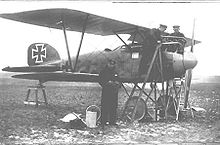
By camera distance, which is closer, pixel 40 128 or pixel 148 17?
pixel 40 128

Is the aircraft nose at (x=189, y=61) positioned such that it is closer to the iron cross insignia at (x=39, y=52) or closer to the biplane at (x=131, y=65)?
the biplane at (x=131, y=65)

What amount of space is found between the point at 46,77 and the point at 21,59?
Answer: 697 mm

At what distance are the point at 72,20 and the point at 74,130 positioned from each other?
232 centimetres

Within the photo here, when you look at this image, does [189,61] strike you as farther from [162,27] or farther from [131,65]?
[131,65]

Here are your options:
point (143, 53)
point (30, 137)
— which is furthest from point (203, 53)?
point (30, 137)

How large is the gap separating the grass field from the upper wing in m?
1.33

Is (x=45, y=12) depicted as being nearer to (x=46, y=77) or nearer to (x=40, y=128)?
(x=46, y=77)

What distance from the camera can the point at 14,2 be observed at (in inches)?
232

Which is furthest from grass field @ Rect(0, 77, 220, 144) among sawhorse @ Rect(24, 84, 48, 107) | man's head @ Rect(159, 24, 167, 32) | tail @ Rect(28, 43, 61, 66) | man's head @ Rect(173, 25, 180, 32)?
man's head @ Rect(159, 24, 167, 32)

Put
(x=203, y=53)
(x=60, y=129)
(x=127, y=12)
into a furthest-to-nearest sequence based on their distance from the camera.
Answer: (x=203, y=53), (x=127, y=12), (x=60, y=129)

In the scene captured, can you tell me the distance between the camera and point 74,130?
19.0 ft

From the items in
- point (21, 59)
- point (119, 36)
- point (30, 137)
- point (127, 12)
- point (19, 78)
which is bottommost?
point (30, 137)

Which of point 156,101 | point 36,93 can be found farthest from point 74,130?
point 156,101

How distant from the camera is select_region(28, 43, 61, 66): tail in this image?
7.22m
